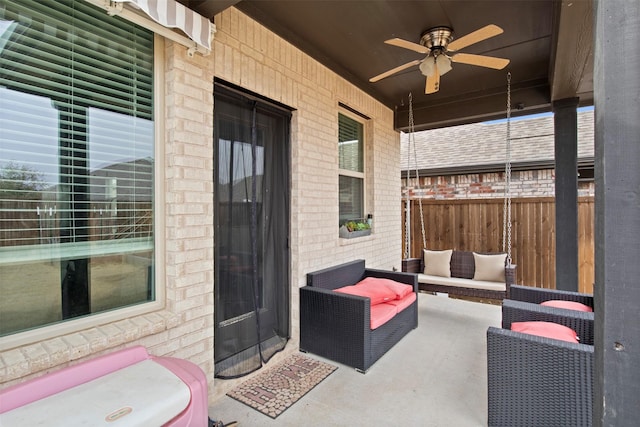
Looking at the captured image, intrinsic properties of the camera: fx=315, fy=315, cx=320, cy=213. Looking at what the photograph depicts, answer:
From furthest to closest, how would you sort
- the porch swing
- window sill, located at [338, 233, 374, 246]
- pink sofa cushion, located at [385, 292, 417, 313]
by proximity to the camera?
1. the porch swing
2. window sill, located at [338, 233, 374, 246]
3. pink sofa cushion, located at [385, 292, 417, 313]

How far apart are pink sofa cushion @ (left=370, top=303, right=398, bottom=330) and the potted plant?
1.04m

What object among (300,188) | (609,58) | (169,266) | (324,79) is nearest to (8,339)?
(169,266)

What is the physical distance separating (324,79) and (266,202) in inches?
65.0

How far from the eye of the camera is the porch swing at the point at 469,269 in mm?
4266

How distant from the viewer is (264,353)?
2.80 m

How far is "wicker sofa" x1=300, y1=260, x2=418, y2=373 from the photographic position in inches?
107

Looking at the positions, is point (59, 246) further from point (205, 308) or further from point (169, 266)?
point (205, 308)

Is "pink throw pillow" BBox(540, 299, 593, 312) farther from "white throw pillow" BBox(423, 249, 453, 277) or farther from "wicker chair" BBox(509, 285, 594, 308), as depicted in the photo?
"white throw pillow" BBox(423, 249, 453, 277)

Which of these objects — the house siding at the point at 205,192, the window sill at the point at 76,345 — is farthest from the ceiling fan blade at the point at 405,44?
the window sill at the point at 76,345

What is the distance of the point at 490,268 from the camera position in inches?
181

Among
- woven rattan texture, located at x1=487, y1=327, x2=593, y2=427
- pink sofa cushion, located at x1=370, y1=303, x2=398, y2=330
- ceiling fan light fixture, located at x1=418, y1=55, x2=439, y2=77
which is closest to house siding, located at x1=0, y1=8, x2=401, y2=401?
pink sofa cushion, located at x1=370, y1=303, x2=398, y2=330

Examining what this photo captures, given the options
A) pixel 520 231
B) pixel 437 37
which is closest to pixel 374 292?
pixel 437 37

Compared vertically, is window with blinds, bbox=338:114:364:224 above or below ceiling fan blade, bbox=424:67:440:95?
below

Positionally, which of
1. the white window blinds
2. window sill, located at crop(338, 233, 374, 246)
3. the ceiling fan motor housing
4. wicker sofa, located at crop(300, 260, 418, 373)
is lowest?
wicker sofa, located at crop(300, 260, 418, 373)
